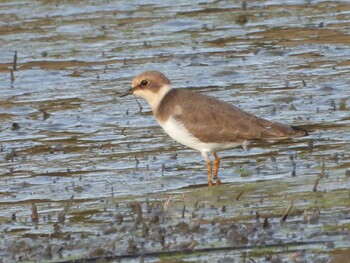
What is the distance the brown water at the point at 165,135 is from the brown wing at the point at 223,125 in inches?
14.8

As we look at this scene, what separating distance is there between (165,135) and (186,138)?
2058 mm

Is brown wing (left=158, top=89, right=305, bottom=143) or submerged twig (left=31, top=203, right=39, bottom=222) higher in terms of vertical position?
brown wing (left=158, top=89, right=305, bottom=143)

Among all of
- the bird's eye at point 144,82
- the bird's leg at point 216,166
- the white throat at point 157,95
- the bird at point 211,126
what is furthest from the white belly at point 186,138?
the bird's eye at point 144,82

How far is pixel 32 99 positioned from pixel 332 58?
422 centimetres

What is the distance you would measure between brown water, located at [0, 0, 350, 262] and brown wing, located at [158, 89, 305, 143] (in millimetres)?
376

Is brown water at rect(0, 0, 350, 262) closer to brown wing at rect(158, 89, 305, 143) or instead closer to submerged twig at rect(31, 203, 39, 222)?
submerged twig at rect(31, 203, 39, 222)

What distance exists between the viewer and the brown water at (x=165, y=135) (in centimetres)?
838

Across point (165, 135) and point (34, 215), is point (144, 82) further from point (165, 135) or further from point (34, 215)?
point (34, 215)

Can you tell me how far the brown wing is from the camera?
408 inches

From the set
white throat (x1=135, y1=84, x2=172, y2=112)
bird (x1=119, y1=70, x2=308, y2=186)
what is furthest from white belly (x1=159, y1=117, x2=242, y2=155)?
white throat (x1=135, y1=84, x2=172, y2=112)

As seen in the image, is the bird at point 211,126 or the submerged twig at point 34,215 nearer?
the submerged twig at point 34,215

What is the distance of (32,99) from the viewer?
575 inches

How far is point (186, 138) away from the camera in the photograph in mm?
10406

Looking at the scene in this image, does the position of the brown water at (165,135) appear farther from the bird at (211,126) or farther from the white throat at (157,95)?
the white throat at (157,95)
